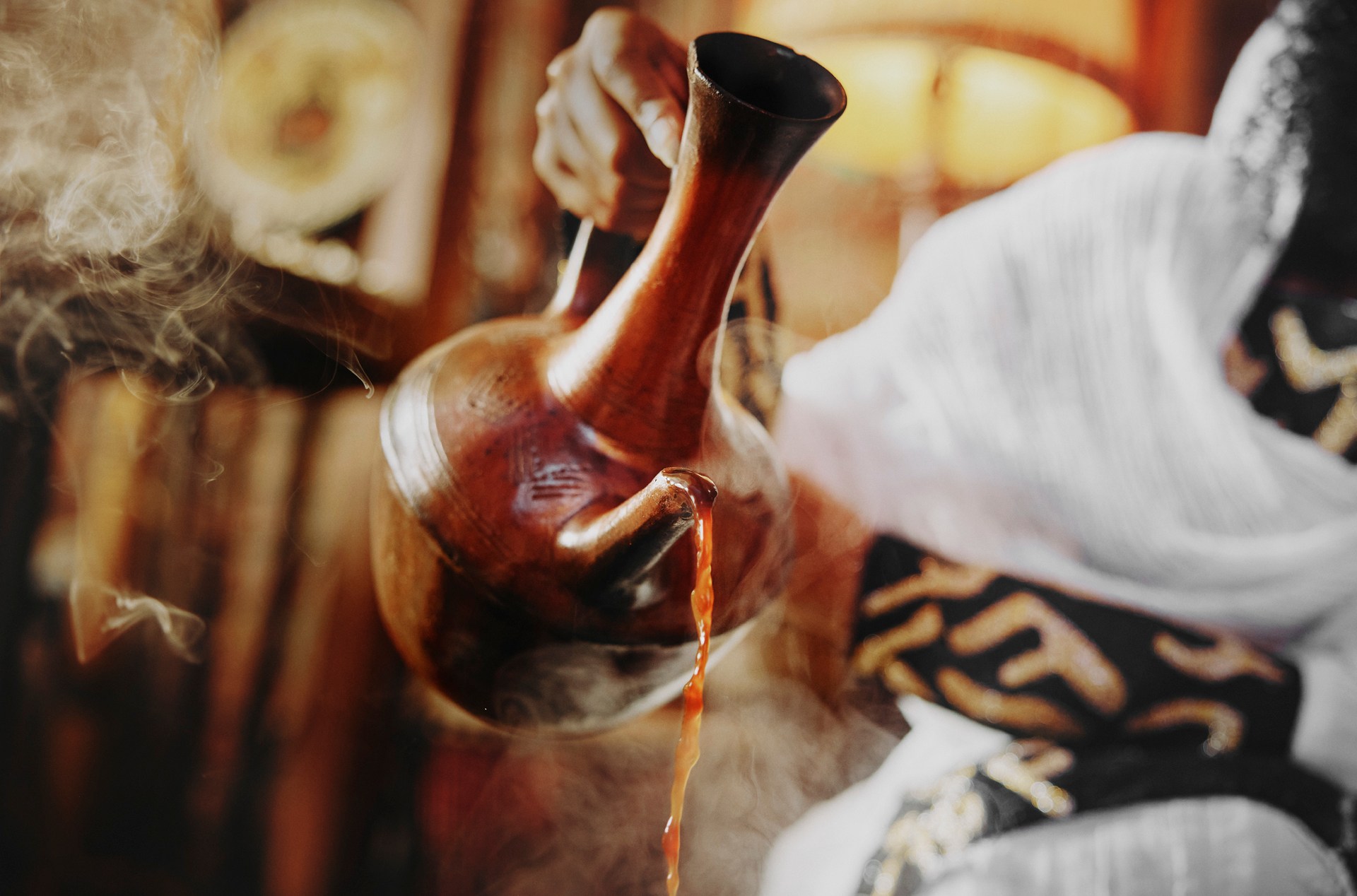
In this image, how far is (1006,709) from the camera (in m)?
1.21

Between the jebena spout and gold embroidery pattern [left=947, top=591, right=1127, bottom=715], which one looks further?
gold embroidery pattern [left=947, top=591, right=1127, bottom=715]

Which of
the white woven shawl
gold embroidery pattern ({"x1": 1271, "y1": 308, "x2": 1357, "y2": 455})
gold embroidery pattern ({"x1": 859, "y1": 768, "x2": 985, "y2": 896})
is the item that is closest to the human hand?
the white woven shawl

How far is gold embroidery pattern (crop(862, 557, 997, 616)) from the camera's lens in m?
1.26

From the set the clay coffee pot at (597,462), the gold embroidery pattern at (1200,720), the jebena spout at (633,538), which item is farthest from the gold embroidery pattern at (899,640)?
the jebena spout at (633,538)

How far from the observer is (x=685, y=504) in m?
0.52

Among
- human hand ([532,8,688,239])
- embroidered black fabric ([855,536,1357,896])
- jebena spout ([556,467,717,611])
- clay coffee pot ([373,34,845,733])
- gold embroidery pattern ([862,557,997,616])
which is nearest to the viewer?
jebena spout ([556,467,717,611])

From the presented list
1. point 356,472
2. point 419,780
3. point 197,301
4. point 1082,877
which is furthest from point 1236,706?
point 197,301

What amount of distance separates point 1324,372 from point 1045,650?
60 cm

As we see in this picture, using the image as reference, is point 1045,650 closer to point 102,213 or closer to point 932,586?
point 932,586

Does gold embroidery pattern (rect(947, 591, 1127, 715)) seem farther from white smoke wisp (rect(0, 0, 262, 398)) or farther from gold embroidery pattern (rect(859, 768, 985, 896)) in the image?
white smoke wisp (rect(0, 0, 262, 398))

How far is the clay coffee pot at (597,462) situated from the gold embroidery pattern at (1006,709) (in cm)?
63

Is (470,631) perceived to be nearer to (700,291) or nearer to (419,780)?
(700,291)

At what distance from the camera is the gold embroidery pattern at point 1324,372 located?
121 centimetres

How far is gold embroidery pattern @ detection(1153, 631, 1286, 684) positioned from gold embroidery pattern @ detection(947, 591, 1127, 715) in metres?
0.08
